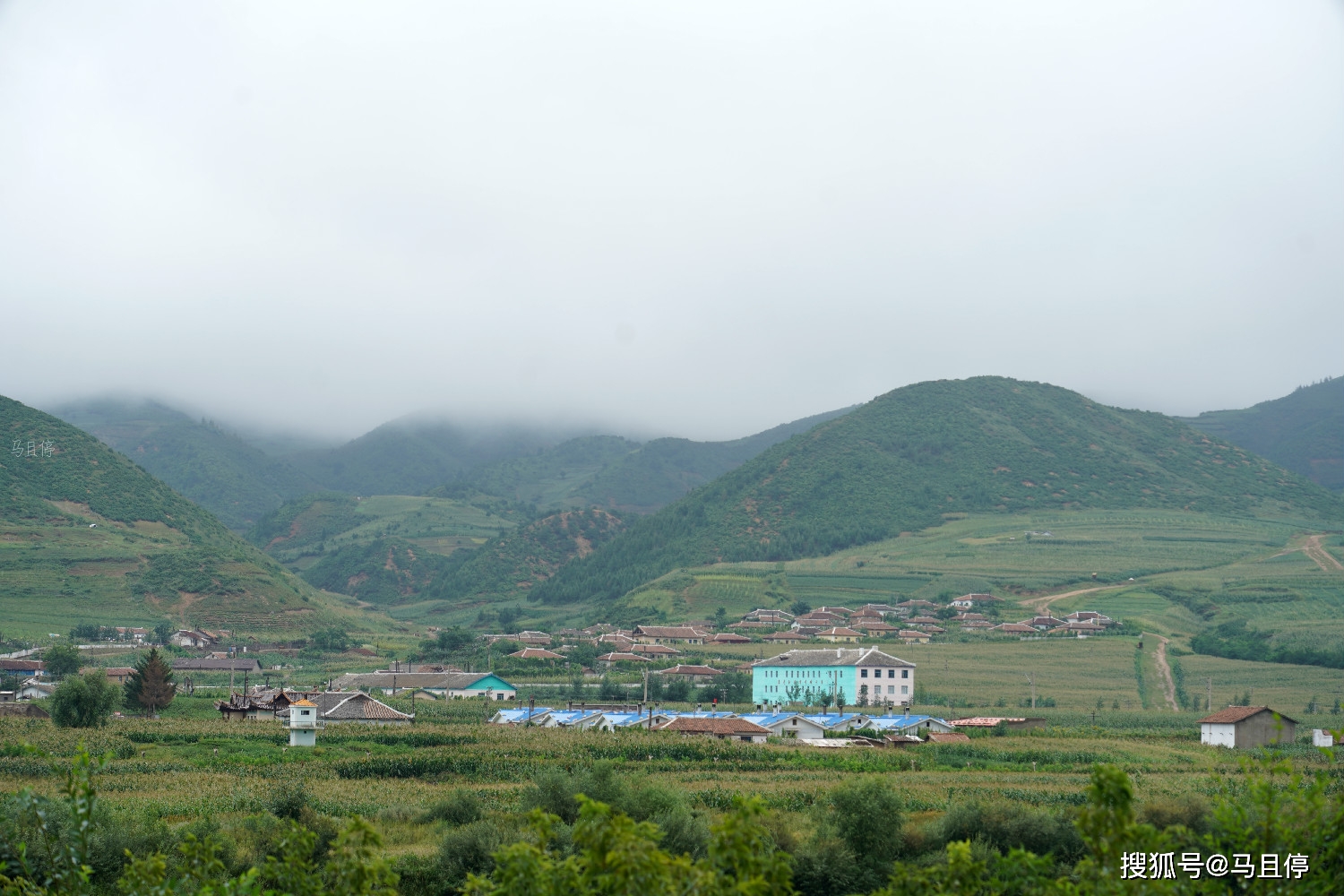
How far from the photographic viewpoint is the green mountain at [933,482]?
13688cm

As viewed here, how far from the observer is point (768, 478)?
155000mm

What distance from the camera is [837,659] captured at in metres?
70.1

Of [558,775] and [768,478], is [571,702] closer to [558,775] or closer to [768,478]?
[558,775]

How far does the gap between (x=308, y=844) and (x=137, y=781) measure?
23428 millimetres

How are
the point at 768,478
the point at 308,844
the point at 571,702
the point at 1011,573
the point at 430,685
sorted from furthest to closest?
the point at 768,478, the point at 1011,573, the point at 430,685, the point at 571,702, the point at 308,844

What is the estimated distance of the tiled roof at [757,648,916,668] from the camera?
68.5 metres

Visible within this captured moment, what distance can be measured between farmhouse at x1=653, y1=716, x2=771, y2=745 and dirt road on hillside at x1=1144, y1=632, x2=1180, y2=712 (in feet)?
91.5

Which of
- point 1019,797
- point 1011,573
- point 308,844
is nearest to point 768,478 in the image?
point 1011,573


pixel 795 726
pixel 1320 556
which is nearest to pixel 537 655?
pixel 795 726

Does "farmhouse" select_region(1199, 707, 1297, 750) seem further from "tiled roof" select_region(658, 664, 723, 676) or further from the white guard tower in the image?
the white guard tower

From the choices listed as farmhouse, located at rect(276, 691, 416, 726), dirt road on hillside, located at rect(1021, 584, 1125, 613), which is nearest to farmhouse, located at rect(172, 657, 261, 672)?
farmhouse, located at rect(276, 691, 416, 726)

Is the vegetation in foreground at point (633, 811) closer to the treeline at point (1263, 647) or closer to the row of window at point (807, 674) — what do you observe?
the row of window at point (807, 674)

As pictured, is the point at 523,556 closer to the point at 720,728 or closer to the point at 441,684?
the point at 441,684

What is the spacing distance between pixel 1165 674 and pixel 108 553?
7872 centimetres
